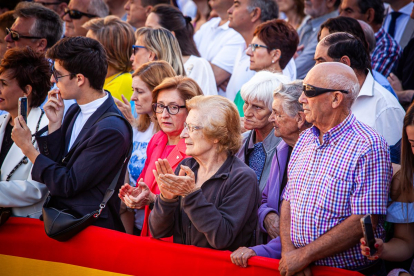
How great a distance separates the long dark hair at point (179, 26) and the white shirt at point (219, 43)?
45cm

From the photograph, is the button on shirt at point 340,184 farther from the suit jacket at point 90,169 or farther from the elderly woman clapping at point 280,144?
the suit jacket at point 90,169

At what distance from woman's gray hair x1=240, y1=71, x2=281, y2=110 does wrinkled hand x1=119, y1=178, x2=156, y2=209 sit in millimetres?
1337

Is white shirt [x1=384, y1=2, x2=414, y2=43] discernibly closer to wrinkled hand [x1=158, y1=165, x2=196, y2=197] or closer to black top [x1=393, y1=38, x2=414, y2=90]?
black top [x1=393, y1=38, x2=414, y2=90]

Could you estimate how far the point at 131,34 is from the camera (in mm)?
6410

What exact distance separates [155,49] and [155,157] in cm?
181

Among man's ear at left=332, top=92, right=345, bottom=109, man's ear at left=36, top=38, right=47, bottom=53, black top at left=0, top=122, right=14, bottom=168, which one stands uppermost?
man's ear at left=332, top=92, right=345, bottom=109

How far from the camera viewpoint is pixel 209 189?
3734 millimetres

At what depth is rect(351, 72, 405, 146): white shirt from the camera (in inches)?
181

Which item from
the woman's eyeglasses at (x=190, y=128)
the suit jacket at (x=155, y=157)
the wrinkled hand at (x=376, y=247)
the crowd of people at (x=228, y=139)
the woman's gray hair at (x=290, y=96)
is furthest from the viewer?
the suit jacket at (x=155, y=157)

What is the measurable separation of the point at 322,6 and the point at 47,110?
→ 479 centimetres

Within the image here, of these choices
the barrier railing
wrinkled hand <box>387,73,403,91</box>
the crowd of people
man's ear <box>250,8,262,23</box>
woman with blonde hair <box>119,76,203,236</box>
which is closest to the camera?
the crowd of people

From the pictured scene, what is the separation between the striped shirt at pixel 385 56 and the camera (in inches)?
249

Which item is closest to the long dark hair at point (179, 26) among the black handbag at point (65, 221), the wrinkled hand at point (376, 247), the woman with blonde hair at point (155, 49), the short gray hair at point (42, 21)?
the woman with blonde hair at point (155, 49)

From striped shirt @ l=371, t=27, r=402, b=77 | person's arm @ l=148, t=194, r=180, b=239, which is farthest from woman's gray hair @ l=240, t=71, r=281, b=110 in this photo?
striped shirt @ l=371, t=27, r=402, b=77
